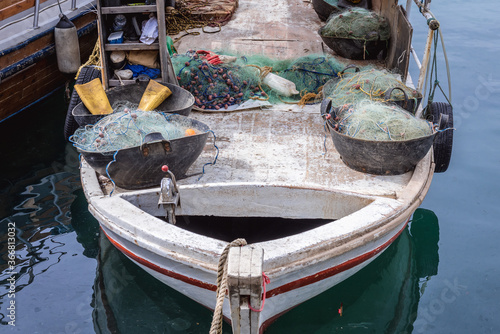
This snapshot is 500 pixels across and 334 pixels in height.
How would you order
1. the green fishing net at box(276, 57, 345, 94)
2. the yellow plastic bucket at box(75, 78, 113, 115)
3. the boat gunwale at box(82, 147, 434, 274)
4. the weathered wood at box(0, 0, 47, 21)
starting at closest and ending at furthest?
the boat gunwale at box(82, 147, 434, 274) < the yellow plastic bucket at box(75, 78, 113, 115) < the green fishing net at box(276, 57, 345, 94) < the weathered wood at box(0, 0, 47, 21)

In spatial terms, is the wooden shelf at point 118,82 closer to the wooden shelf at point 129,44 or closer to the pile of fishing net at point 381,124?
the wooden shelf at point 129,44

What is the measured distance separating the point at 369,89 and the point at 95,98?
270 cm

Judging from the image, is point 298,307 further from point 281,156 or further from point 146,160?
point 146,160

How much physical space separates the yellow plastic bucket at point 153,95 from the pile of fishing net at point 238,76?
0.57 metres

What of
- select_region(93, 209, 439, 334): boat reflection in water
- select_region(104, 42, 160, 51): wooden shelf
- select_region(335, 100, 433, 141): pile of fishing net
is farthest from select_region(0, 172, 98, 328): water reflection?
select_region(335, 100, 433, 141): pile of fishing net

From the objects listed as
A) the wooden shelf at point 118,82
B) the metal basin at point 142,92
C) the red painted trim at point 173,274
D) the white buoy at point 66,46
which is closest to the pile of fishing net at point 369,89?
the metal basin at point 142,92

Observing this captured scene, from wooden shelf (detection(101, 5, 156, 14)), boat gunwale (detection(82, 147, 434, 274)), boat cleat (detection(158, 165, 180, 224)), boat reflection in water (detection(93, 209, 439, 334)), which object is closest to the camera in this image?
boat gunwale (detection(82, 147, 434, 274))

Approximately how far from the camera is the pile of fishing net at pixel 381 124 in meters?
4.26

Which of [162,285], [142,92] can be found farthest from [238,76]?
[162,285]

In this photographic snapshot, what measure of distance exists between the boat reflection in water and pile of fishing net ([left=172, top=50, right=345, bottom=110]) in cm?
193

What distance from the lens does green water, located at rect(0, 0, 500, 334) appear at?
4480 millimetres

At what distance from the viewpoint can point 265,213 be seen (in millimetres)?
4086

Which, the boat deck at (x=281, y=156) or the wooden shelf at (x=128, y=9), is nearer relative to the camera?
the boat deck at (x=281, y=156)

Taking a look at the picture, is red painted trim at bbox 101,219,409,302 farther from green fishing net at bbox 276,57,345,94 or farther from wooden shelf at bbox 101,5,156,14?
green fishing net at bbox 276,57,345,94
